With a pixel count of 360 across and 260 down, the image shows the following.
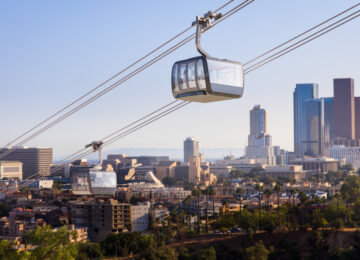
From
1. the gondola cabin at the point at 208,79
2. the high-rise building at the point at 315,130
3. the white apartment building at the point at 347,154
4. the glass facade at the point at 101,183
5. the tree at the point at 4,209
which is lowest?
the tree at the point at 4,209

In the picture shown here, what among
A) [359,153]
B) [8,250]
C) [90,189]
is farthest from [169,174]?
[90,189]

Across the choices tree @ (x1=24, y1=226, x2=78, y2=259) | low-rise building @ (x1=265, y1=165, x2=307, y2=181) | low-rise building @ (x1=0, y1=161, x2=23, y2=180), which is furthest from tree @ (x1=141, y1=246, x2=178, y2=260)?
low-rise building @ (x1=265, y1=165, x2=307, y2=181)

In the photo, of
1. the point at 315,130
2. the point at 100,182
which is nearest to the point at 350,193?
the point at 100,182

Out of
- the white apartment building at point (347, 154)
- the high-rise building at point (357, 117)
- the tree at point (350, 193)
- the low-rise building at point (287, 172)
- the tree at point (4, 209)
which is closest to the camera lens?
the tree at point (350, 193)

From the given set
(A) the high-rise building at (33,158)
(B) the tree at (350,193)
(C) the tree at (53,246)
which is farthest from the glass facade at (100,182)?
(A) the high-rise building at (33,158)

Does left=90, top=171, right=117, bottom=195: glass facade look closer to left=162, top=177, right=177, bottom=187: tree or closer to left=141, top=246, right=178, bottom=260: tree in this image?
left=141, top=246, right=178, bottom=260: tree

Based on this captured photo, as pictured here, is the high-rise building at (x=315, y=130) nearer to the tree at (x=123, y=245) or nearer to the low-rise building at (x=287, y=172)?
the low-rise building at (x=287, y=172)
